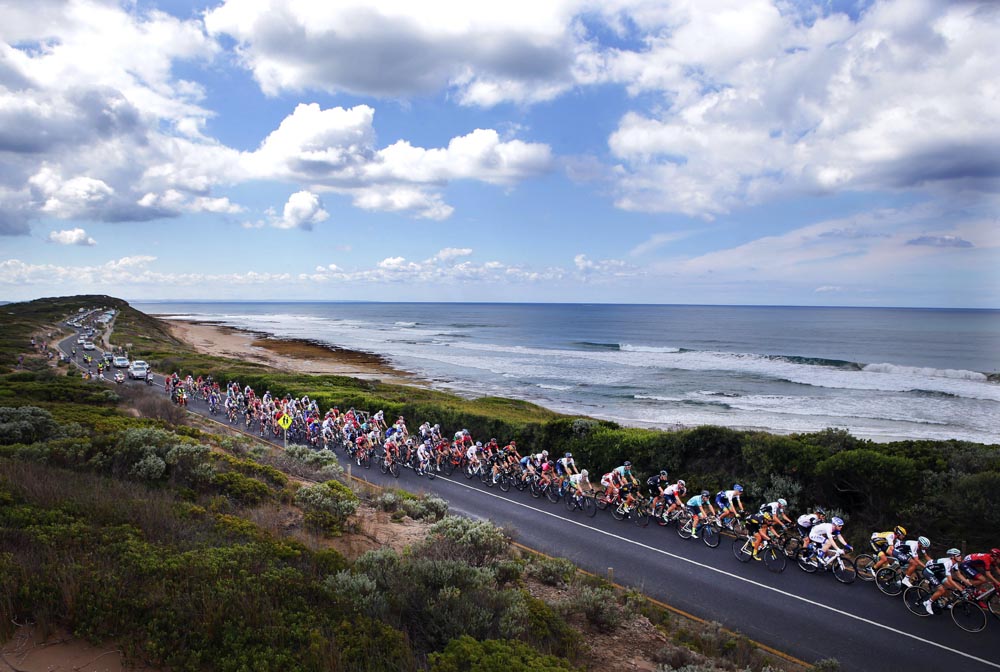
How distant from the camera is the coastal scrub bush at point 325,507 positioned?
37.3 feet

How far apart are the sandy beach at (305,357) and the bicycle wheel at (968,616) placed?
166 feet

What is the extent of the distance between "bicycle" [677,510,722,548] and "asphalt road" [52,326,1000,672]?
284 millimetres

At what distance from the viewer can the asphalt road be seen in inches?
399

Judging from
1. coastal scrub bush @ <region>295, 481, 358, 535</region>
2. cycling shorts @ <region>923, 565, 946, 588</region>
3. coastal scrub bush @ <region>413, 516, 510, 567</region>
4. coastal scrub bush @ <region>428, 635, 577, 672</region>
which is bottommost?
cycling shorts @ <region>923, 565, 946, 588</region>

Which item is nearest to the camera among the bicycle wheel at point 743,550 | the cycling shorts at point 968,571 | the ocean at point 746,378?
the cycling shorts at point 968,571

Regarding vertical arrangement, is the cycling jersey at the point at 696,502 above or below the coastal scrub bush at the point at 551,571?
above

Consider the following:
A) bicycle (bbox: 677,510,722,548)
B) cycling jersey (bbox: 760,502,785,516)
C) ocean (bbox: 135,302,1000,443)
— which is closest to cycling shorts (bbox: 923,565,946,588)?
cycling jersey (bbox: 760,502,785,516)

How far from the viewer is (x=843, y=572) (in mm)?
13156

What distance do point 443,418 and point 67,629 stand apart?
76.9 feet

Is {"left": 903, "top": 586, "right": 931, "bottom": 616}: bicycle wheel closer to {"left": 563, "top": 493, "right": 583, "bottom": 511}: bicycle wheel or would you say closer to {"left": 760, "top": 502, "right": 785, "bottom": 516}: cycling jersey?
{"left": 760, "top": 502, "right": 785, "bottom": 516}: cycling jersey

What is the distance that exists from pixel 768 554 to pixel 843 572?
5.28 feet

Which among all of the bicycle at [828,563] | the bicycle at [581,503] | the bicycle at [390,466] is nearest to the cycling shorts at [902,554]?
the bicycle at [828,563]

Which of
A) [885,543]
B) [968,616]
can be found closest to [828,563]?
[885,543]

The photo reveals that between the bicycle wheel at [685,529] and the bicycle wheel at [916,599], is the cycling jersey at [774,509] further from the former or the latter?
the bicycle wheel at [916,599]
